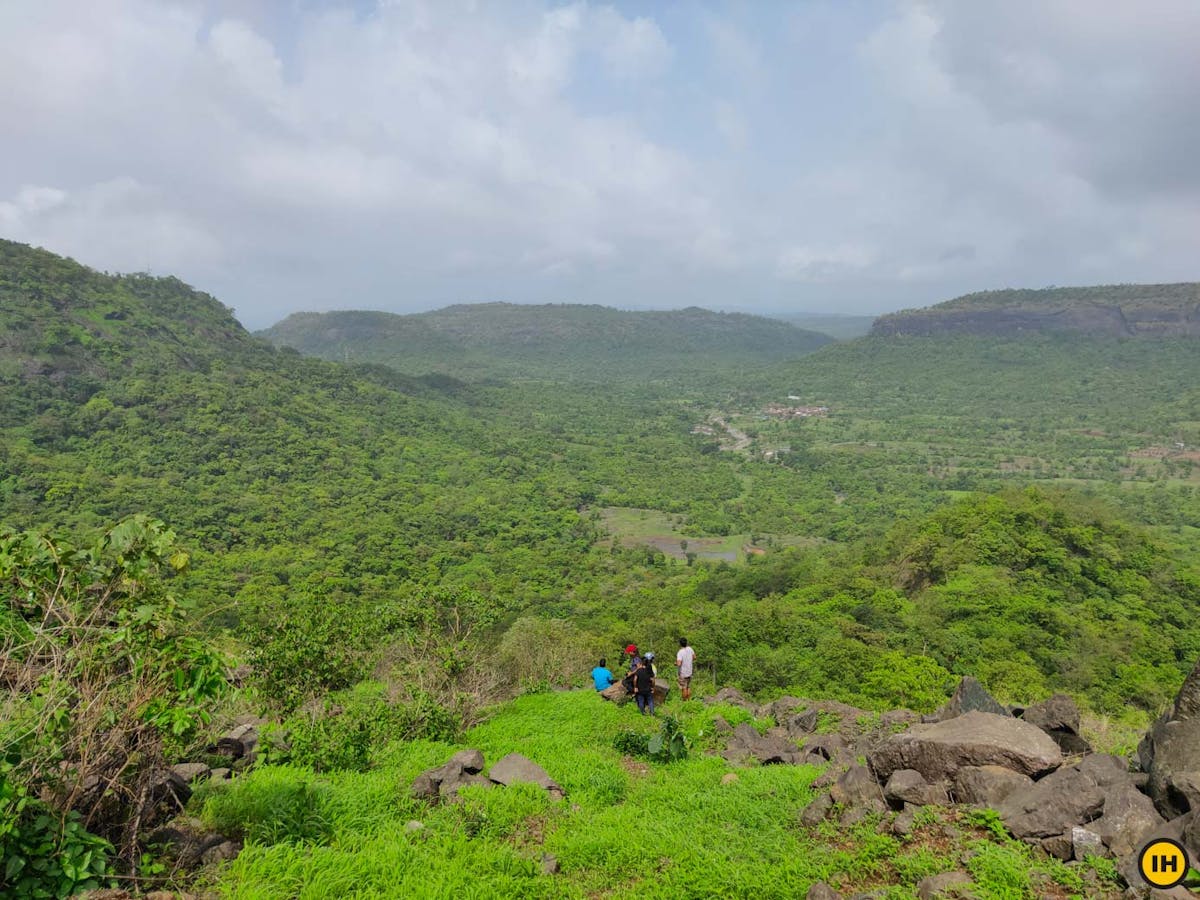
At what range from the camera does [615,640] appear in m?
23.5

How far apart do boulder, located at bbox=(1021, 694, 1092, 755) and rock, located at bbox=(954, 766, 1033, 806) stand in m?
2.23

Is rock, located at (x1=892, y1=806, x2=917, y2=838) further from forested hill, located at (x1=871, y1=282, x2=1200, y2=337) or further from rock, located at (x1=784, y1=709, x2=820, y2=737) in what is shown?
forested hill, located at (x1=871, y1=282, x2=1200, y2=337)

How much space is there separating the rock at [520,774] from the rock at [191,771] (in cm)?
329

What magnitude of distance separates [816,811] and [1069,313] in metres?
196

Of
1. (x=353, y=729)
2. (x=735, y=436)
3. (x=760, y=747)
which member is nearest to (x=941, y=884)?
(x=760, y=747)

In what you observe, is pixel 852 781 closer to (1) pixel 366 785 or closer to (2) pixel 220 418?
(1) pixel 366 785

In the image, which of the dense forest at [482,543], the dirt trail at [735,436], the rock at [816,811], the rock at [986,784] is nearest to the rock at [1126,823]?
the rock at [986,784]

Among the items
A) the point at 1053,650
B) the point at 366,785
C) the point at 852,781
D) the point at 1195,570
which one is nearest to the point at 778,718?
the point at 852,781

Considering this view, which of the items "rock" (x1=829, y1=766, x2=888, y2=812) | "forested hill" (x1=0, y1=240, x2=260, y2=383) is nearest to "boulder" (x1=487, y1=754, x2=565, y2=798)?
"rock" (x1=829, y1=766, x2=888, y2=812)

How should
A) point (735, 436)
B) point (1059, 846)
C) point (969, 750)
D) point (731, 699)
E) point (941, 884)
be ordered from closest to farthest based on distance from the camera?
point (941, 884)
point (1059, 846)
point (969, 750)
point (731, 699)
point (735, 436)

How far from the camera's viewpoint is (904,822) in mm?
6020

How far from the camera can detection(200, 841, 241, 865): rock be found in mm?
5168

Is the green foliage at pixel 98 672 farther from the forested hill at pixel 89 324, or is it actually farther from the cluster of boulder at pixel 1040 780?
the forested hill at pixel 89 324

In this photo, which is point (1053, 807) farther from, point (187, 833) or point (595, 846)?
point (187, 833)
